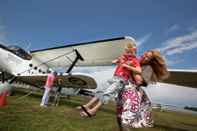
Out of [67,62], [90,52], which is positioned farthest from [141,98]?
[67,62]

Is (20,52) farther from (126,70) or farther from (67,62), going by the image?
(126,70)

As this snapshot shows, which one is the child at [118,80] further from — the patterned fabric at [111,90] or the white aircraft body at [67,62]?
the white aircraft body at [67,62]

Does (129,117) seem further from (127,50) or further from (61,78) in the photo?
(61,78)

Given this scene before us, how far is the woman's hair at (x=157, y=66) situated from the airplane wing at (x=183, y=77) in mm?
5886

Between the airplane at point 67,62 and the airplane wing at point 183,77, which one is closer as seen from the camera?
the airplane wing at point 183,77

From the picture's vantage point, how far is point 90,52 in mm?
11352

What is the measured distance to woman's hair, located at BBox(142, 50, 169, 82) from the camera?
9.95ft

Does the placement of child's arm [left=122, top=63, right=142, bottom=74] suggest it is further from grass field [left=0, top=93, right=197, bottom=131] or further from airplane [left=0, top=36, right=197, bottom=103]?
airplane [left=0, top=36, right=197, bottom=103]

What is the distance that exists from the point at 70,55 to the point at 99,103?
A: 968 centimetres

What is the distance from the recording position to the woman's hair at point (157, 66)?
9.95ft

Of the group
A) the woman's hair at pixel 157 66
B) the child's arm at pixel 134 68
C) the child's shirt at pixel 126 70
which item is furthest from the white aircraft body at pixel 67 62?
the child's arm at pixel 134 68

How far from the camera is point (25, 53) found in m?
13.2

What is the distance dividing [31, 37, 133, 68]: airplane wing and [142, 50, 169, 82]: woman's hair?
5.84 metres

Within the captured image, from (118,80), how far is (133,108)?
0.38m
